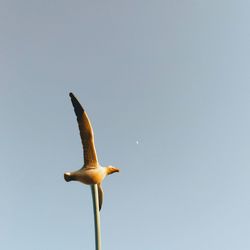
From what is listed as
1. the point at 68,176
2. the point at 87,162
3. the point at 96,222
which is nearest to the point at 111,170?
the point at 87,162

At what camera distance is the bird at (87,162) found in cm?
708

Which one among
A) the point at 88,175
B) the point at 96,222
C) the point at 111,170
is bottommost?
the point at 96,222

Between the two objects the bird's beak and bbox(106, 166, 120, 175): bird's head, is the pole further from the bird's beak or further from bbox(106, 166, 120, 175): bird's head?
bbox(106, 166, 120, 175): bird's head

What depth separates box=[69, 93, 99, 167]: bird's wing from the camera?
24.1ft

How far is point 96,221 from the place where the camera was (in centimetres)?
668

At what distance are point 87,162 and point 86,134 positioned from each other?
0.61 meters

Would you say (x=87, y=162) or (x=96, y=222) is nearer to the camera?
(x=96, y=222)

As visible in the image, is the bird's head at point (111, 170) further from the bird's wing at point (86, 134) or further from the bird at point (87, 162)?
the bird's wing at point (86, 134)

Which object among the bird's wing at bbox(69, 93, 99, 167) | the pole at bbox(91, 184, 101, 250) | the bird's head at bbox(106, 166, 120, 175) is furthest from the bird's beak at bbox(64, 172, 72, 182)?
Answer: the bird's head at bbox(106, 166, 120, 175)

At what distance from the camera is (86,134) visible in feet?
25.2

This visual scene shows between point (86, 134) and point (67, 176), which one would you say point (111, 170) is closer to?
point (86, 134)

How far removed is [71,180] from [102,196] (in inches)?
51.7

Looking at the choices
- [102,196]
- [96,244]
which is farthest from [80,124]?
[96,244]

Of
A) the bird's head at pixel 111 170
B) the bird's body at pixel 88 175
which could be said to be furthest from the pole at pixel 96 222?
the bird's head at pixel 111 170
